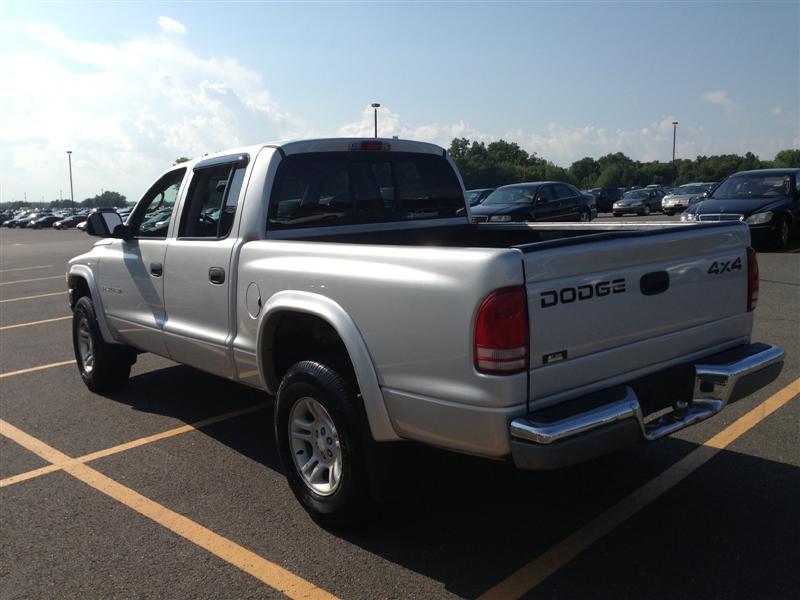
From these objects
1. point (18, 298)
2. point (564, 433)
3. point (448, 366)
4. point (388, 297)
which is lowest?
point (18, 298)

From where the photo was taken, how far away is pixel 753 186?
51.2 feet

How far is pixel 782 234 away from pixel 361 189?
1247cm

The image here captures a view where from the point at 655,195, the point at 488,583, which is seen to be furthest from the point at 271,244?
the point at 655,195

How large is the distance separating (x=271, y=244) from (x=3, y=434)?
287 cm

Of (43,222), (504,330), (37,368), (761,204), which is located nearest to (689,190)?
(761,204)

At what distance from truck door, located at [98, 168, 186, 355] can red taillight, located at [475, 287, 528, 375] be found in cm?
300

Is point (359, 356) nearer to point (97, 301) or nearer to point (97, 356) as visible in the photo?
point (97, 301)

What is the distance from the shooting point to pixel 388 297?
126 inches

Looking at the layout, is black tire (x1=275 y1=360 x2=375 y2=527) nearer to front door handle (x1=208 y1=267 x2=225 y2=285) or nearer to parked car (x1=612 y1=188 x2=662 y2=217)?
front door handle (x1=208 y1=267 x2=225 y2=285)

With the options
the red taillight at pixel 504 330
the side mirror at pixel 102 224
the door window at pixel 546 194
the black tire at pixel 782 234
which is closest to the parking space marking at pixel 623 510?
the red taillight at pixel 504 330

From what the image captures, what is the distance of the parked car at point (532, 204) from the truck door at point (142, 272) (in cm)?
1260

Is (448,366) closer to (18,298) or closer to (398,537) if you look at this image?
(398,537)

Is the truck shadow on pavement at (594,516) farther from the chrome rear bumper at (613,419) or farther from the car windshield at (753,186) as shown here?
the car windshield at (753,186)

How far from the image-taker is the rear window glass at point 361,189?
449 centimetres
